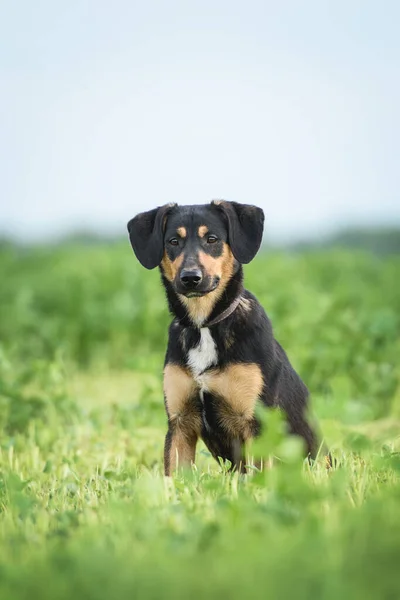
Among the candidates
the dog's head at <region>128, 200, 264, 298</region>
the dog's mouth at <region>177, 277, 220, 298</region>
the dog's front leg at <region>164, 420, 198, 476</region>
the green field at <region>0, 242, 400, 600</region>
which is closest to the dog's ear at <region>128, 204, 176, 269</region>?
the dog's head at <region>128, 200, 264, 298</region>

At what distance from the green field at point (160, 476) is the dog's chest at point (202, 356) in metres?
0.59

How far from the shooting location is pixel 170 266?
5.59 m

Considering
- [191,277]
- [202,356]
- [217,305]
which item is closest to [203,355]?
[202,356]

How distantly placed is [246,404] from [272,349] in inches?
16.3

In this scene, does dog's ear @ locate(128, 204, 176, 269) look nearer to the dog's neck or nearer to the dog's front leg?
the dog's neck

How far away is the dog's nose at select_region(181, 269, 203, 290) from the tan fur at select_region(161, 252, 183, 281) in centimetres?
19

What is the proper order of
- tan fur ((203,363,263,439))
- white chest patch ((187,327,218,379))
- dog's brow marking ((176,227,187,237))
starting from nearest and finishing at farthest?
1. tan fur ((203,363,263,439))
2. white chest patch ((187,327,218,379))
3. dog's brow marking ((176,227,187,237))

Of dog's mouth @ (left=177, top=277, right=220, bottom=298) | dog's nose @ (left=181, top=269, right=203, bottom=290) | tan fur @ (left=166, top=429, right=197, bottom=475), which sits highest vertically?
dog's nose @ (left=181, top=269, right=203, bottom=290)

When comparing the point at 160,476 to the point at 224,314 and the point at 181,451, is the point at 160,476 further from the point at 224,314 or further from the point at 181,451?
the point at 224,314

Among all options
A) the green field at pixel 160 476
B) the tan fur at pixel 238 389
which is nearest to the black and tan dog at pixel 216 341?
the tan fur at pixel 238 389

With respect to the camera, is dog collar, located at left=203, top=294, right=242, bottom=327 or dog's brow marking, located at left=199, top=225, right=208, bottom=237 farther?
dog's brow marking, located at left=199, top=225, right=208, bottom=237

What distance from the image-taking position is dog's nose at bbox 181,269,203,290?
17.0ft

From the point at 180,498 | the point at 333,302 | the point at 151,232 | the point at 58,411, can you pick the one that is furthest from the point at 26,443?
the point at 333,302

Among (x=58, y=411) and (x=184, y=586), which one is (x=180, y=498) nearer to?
(x=184, y=586)
